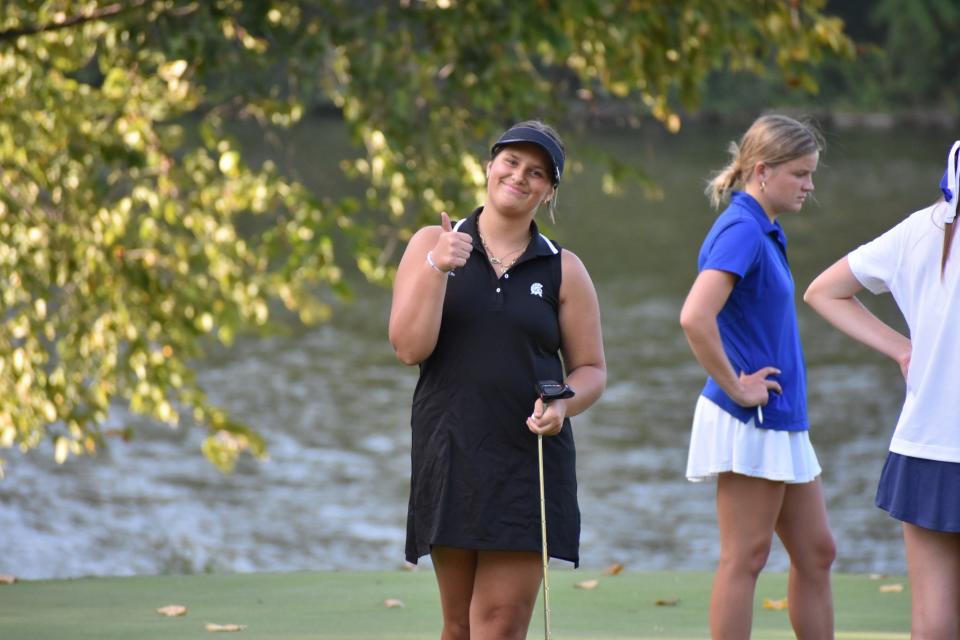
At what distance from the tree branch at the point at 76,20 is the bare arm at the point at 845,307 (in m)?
5.15

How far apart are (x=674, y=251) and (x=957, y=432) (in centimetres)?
2556

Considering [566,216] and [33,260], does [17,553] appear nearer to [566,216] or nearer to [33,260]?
[33,260]

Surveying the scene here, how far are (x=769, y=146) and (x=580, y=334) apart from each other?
38.4 inches

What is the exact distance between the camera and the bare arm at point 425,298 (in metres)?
3.49

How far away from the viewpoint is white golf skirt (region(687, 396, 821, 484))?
4227 millimetres

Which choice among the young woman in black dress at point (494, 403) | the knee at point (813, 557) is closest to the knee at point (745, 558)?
the knee at point (813, 557)

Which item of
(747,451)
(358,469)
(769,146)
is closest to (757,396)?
(747,451)

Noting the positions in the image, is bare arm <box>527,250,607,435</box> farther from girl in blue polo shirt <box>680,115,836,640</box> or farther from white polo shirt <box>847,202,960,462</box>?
white polo shirt <box>847,202,960,462</box>

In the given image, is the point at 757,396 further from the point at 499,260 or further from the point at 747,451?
the point at 499,260

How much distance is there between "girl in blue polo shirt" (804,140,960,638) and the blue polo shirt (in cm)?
78

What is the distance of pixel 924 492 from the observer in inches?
133

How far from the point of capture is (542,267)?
3.70m

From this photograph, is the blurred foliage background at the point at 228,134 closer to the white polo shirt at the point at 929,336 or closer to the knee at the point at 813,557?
the knee at the point at 813,557

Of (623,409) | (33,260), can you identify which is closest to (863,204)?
(623,409)
